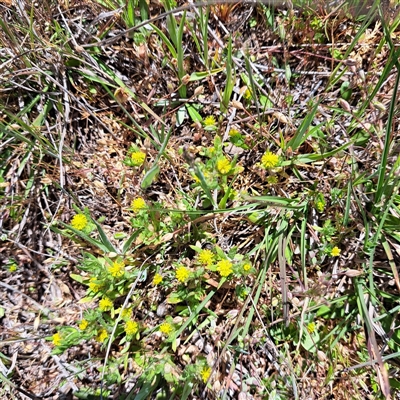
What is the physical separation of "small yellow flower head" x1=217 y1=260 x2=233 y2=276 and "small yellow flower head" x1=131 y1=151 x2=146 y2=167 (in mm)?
638

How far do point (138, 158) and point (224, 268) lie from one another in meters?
0.68

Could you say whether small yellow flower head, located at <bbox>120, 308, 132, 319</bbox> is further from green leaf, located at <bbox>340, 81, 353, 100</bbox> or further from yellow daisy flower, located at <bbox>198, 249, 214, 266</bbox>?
green leaf, located at <bbox>340, 81, 353, 100</bbox>

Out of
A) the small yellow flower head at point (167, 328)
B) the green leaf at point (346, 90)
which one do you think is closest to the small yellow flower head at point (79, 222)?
the small yellow flower head at point (167, 328)

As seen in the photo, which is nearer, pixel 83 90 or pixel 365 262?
pixel 365 262

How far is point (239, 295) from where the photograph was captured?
1.85m

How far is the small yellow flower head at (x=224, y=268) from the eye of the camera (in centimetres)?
171

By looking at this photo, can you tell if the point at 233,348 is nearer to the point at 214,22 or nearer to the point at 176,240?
the point at 176,240

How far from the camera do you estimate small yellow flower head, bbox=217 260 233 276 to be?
1.71 meters

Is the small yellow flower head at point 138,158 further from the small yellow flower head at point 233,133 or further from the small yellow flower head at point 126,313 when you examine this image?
the small yellow flower head at point 126,313

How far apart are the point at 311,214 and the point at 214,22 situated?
1251 mm

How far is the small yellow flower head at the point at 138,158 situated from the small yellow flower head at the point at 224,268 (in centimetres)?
64

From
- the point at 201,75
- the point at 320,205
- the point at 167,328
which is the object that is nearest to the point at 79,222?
the point at 167,328

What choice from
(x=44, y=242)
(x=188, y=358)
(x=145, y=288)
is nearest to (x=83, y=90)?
(x=44, y=242)

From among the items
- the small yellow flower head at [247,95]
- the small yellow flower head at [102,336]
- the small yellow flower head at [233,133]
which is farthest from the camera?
the small yellow flower head at [247,95]
